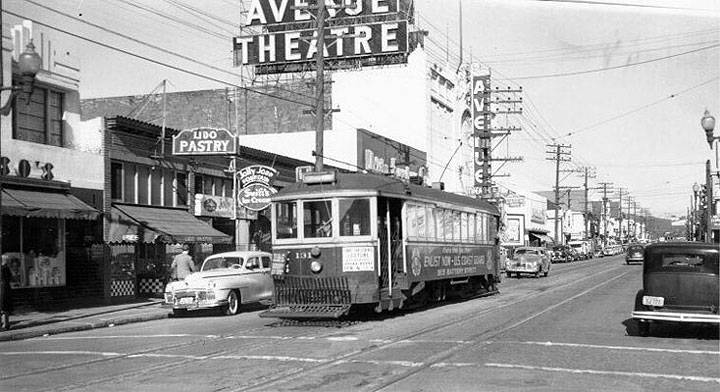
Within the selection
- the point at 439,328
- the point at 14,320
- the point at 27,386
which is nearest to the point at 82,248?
the point at 14,320

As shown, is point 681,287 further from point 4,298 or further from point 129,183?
point 129,183

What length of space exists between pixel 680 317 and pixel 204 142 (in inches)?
692

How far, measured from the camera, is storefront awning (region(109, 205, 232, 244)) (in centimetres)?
2427

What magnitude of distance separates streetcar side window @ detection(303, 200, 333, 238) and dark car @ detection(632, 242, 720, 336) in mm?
6642

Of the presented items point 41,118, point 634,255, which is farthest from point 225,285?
point 634,255

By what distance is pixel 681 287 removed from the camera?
1385 cm

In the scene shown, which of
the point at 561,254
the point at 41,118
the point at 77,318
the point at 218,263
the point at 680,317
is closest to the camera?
the point at 680,317

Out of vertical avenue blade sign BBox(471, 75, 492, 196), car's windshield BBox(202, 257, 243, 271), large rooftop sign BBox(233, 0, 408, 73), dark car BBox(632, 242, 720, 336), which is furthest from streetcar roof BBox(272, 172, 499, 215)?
vertical avenue blade sign BBox(471, 75, 492, 196)

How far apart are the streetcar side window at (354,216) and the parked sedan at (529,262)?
26455 mm

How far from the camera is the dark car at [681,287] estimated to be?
1359cm

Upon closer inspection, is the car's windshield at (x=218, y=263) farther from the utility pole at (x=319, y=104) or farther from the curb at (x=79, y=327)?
the utility pole at (x=319, y=104)


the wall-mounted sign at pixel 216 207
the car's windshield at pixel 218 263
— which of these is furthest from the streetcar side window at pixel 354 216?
the wall-mounted sign at pixel 216 207

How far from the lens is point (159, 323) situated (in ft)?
63.3

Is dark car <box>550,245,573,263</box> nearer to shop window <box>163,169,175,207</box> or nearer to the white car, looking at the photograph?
shop window <box>163,169,175,207</box>
